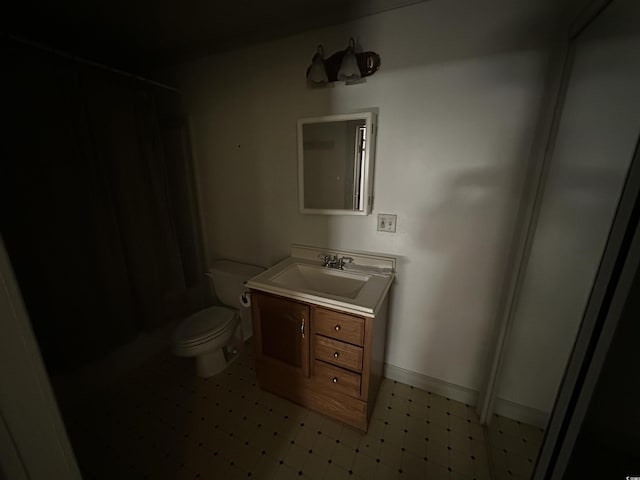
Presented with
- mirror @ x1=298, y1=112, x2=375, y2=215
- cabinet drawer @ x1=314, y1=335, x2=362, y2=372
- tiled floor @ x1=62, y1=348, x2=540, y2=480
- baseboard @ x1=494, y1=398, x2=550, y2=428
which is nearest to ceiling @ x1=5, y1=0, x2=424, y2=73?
mirror @ x1=298, y1=112, x2=375, y2=215

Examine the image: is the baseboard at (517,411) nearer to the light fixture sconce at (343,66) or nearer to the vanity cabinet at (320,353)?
the vanity cabinet at (320,353)

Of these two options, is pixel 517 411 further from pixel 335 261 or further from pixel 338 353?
pixel 335 261

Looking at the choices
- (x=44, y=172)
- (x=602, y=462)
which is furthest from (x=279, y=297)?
(x=44, y=172)

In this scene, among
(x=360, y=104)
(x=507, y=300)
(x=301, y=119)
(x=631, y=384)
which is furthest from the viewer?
(x=301, y=119)

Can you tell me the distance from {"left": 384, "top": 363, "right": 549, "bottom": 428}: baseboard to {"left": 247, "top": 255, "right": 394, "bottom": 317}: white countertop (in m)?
0.71

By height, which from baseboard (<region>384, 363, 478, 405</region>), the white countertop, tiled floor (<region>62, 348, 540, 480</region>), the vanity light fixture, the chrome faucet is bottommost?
tiled floor (<region>62, 348, 540, 480</region>)

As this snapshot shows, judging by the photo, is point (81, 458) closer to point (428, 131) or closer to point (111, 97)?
point (111, 97)

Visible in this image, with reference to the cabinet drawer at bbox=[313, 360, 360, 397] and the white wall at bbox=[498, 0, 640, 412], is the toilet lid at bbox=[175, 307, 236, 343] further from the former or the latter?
the white wall at bbox=[498, 0, 640, 412]

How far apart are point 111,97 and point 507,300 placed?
2.55 meters

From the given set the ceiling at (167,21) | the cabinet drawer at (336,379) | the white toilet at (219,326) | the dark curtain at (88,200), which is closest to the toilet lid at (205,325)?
the white toilet at (219,326)

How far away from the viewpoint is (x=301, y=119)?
4.66ft

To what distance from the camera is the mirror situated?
4.27ft

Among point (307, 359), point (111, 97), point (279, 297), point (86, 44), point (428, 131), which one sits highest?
point (86, 44)

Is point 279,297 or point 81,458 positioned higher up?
point 279,297
